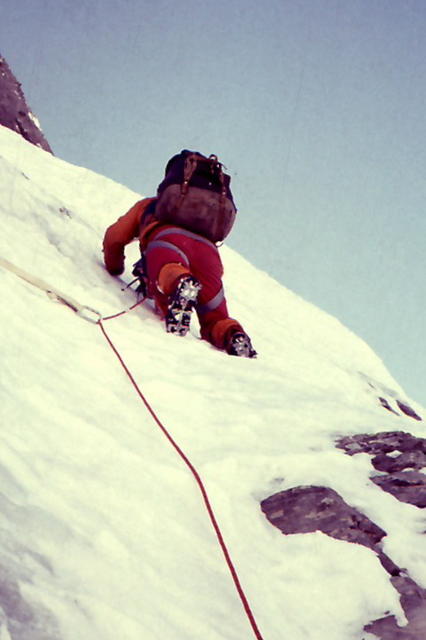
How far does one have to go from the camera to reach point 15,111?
1531 centimetres

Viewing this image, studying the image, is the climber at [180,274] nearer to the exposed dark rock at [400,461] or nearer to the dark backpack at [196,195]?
the dark backpack at [196,195]

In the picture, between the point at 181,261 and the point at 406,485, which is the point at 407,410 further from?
the point at 406,485

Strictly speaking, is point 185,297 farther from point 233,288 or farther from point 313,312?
point 313,312

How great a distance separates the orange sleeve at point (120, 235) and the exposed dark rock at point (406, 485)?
14.0 ft

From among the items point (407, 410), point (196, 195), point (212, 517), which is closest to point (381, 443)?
point (212, 517)

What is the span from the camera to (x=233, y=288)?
1068 centimetres

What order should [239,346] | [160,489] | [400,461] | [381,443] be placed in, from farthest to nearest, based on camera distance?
[239,346] < [381,443] < [400,461] < [160,489]

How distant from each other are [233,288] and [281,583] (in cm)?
837

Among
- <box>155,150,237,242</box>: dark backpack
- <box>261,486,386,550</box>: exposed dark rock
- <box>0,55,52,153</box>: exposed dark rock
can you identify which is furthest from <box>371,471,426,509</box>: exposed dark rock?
<box>0,55,52,153</box>: exposed dark rock

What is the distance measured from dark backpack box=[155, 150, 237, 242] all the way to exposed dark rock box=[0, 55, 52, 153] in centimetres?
1018

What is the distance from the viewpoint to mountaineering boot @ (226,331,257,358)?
19.2 ft

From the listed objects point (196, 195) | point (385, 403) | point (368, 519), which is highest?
point (385, 403)

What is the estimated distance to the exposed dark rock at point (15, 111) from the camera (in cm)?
1493

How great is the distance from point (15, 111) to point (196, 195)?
36.9 feet
